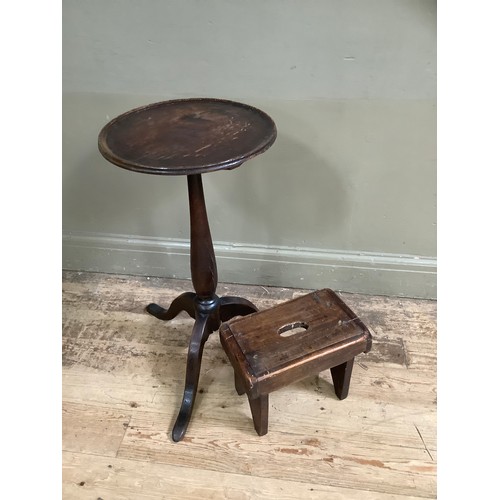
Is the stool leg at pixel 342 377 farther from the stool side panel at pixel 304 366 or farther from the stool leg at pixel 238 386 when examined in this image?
the stool leg at pixel 238 386

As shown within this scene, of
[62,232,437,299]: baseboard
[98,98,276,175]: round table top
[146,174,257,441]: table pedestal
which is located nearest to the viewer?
[98,98,276,175]: round table top

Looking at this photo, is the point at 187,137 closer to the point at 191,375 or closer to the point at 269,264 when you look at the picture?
the point at 191,375

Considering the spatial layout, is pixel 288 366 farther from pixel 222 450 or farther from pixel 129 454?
pixel 129 454

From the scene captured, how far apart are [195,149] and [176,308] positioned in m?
0.76

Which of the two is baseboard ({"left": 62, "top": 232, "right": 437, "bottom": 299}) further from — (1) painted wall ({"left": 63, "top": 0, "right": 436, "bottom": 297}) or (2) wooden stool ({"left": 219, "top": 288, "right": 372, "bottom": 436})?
(2) wooden stool ({"left": 219, "top": 288, "right": 372, "bottom": 436})

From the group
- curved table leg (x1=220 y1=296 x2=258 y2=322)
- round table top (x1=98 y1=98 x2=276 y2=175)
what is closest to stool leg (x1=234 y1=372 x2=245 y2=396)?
curved table leg (x1=220 y1=296 x2=258 y2=322)

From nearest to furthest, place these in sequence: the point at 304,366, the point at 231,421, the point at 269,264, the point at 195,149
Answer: the point at 195,149 → the point at 304,366 → the point at 231,421 → the point at 269,264

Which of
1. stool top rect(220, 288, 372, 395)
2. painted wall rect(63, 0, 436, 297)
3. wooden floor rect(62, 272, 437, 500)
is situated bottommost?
wooden floor rect(62, 272, 437, 500)

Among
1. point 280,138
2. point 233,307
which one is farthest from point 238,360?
point 280,138

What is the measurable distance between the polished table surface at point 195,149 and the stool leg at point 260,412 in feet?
0.68

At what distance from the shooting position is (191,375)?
1530 millimetres

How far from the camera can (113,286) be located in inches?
81.2

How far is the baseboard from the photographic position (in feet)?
6.27

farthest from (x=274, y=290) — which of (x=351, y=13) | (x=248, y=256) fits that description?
(x=351, y=13)
